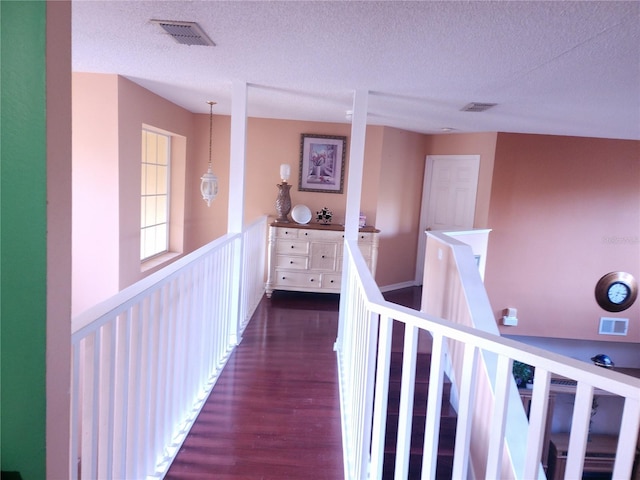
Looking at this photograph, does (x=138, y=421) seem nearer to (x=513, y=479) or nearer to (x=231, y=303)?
(x=231, y=303)

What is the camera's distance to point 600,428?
6320 mm

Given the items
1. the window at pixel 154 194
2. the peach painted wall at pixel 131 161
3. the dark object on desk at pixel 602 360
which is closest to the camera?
the peach painted wall at pixel 131 161

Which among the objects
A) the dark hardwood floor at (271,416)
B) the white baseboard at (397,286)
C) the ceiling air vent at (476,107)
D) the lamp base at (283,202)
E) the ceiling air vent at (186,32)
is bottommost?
the dark hardwood floor at (271,416)

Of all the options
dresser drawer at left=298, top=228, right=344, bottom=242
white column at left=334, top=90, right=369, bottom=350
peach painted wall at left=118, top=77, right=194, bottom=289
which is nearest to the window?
peach painted wall at left=118, top=77, right=194, bottom=289

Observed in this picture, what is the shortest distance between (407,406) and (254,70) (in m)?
2.43

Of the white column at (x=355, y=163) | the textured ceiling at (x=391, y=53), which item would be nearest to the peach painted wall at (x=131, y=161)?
the textured ceiling at (x=391, y=53)

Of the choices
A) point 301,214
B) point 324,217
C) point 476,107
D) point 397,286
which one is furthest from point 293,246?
point 476,107

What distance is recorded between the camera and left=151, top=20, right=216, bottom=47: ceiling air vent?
2117mm

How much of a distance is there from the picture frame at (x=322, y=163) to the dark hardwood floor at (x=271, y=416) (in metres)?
2.17

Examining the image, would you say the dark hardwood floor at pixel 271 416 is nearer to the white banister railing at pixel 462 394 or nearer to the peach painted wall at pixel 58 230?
the white banister railing at pixel 462 394

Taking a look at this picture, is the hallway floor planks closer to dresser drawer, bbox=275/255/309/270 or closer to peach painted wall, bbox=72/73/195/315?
dresser drawer, bbox=275/255/309/270

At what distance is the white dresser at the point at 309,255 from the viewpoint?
489cm

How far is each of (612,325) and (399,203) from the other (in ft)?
11.1

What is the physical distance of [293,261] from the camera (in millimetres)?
4938
